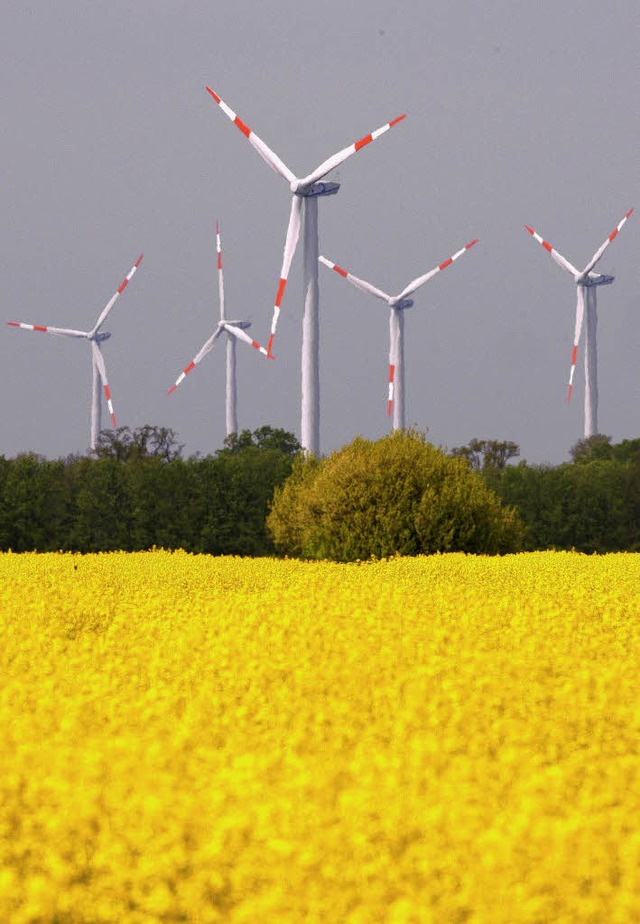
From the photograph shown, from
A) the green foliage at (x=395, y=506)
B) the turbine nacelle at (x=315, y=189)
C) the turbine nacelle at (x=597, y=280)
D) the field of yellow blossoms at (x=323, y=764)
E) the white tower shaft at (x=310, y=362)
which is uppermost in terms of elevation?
the turbine nacelle at (x=597, y=280)

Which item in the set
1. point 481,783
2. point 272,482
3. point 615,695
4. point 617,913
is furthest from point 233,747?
point 272,482

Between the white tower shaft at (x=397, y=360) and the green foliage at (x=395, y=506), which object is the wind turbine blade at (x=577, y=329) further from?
the green foliage at (x=395, y=506)

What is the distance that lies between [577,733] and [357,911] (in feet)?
13.6

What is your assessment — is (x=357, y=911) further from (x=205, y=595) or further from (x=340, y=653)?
(x=205, y=595)

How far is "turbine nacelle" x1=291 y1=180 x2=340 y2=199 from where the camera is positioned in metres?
42.8

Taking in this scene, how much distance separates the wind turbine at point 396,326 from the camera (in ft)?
172

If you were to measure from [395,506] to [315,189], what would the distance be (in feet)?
63.7

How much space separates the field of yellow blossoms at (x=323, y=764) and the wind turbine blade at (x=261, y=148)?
32322 mm

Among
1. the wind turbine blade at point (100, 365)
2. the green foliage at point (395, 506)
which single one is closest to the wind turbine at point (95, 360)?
the wind turbine blade at point (100, 365)

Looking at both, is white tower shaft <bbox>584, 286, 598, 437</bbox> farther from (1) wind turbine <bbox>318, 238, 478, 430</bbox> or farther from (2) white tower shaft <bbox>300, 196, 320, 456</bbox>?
(2) white tower shaft <bbox>300, 196, 320, 456</bbox>

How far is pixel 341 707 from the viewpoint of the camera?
7.59 m

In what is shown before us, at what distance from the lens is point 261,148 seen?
4372 centimetres

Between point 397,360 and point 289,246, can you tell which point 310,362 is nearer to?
point 289,246

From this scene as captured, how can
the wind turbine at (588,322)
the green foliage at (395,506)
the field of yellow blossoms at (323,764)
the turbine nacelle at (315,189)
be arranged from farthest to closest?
the wind turbine at (588,322), the turbine nacelle at (315,189), the green foliage at (395,506), the field of yellow blossoms at (323,764)
